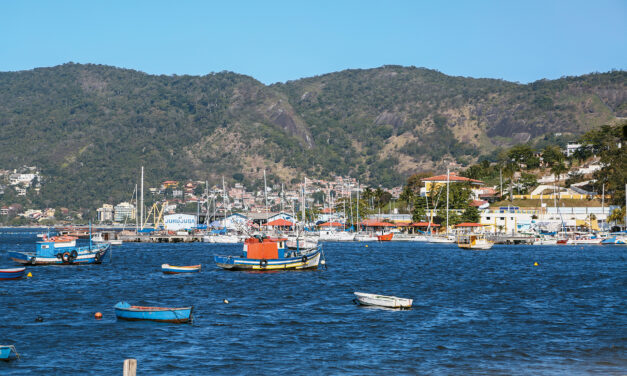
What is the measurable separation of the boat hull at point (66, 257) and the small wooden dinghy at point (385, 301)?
150ft

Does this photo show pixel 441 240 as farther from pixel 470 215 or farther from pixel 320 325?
pixel 320 325

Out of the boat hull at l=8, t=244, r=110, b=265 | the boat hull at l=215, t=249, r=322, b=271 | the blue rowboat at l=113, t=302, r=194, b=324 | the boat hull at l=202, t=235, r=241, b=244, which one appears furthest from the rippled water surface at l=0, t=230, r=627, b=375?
the boat hull at l=202, t=235, r=241, b=244

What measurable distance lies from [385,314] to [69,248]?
49.7 meters

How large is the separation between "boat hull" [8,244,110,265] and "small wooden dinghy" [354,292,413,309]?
150 ft

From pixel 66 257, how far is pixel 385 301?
4761 centimetres

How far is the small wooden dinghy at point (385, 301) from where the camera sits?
157ft

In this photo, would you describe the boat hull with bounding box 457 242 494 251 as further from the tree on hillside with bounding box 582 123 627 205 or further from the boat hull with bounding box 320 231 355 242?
the tree on hillside with bounding box 582 123 627 205

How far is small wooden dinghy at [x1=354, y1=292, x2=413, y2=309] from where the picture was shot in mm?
47750

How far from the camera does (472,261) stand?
99062 millimetres

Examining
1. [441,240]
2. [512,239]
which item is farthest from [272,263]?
[512,239]

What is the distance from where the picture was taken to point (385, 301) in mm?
47938

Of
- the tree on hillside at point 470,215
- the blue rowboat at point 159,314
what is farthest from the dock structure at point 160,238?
the blue rowboat at point 159,314

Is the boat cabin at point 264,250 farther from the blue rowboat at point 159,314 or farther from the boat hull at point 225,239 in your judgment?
the boat hull at point 225,239

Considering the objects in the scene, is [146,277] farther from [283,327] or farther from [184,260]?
[283,327]
